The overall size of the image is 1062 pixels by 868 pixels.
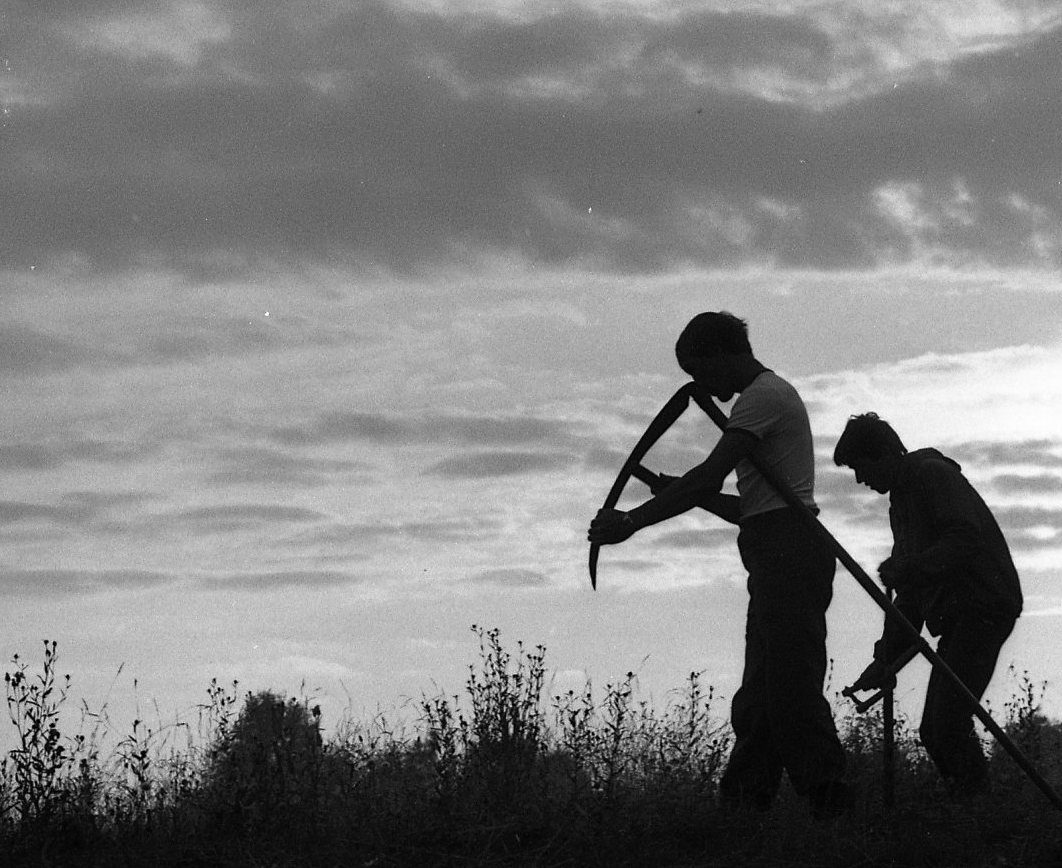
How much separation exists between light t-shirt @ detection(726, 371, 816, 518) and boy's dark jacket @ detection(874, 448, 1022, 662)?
49.1 inches

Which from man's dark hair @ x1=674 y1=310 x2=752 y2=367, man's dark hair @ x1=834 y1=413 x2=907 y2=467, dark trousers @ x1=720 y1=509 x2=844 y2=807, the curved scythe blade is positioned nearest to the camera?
→ dark trousers @ x1=720 y1=509 x2=844 y2=807

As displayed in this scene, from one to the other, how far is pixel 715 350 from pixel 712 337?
6cm

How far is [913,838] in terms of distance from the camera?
6055 mm

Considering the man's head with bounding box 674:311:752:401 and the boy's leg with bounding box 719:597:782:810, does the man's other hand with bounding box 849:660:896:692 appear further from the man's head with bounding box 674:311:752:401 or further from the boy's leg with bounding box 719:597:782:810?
the man's head with bounding box 674:311:752:401

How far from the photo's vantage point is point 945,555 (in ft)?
22.6

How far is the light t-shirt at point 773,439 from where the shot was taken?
590 centimetres

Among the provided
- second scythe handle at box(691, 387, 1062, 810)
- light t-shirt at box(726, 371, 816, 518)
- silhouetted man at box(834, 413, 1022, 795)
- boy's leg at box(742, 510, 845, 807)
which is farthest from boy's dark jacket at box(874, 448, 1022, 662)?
light t-shirt at box(726, 371, 816, 518)

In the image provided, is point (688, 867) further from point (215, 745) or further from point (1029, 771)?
point (215, 745)

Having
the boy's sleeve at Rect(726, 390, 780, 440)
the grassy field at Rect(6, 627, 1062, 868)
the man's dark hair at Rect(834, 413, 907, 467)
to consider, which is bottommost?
the grassy field at Rect(6, 627, 1062, 868)

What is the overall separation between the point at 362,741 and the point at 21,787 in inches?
85.7

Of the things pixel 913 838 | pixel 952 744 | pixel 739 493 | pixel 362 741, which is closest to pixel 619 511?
pixel 739 493

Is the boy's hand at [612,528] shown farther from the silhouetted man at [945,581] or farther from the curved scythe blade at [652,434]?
the silhouetted man at [945,581]

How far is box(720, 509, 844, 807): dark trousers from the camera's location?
19.1 ft

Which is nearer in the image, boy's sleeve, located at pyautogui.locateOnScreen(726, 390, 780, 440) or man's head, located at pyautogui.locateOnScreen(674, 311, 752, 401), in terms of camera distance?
boy's sleeve, located at pyautogui.locateOnScreen(726, 390, 780, 440)
